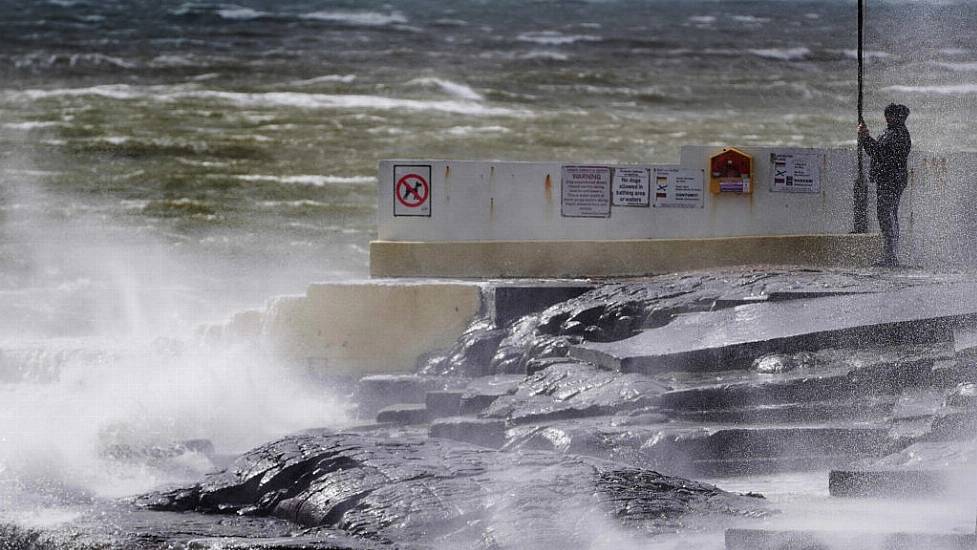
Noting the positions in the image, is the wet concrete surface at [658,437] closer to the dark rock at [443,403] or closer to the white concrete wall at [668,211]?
the dark rock at [443,403]

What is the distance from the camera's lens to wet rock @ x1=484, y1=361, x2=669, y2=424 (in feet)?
33.1

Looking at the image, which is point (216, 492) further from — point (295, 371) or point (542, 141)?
point (542, 141)

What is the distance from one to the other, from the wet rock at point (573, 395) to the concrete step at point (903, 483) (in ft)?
7.18

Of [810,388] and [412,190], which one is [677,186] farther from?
[810,388]

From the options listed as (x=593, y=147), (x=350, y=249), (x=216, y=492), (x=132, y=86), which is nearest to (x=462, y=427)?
(x=216, y=492)

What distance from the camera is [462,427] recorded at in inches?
411

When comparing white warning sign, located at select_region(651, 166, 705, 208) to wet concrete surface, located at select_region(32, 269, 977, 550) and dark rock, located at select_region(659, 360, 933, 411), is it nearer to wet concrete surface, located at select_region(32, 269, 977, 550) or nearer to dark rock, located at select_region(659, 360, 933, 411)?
wet concrete surface, located at select_region(32, 269, 977, 550)

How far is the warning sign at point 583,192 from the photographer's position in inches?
564

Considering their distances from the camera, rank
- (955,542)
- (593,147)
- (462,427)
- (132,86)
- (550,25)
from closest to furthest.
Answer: (955,542), (462,427), (593,147), (132,86), (550,25)

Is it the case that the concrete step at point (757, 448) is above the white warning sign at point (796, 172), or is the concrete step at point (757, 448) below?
below

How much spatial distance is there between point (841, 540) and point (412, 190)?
8.31 metres

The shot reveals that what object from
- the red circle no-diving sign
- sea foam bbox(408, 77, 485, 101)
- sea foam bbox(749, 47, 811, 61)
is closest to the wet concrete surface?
the red circle no-diving sign

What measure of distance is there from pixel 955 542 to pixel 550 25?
62989mm

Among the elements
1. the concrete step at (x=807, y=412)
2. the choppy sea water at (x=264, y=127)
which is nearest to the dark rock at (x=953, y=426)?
the concrete step at (x=807, y=412)
